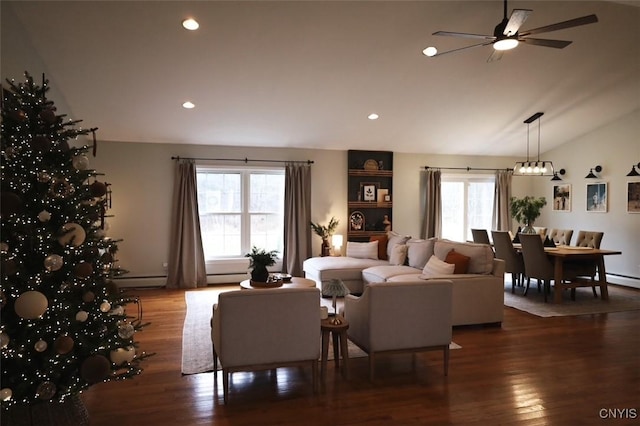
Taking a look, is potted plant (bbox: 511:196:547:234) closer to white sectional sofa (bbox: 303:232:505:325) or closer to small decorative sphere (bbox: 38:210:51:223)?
white sectional sofa (bbox: 303:232:505:325)

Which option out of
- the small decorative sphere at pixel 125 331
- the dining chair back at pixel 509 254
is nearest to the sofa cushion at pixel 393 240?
the dining chair back at pixel 509 254

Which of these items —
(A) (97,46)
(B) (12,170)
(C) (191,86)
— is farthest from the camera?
(C) (191,86)

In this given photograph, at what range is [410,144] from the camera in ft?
25.9

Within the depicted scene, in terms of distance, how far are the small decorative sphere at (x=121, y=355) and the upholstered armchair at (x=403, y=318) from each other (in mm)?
1707

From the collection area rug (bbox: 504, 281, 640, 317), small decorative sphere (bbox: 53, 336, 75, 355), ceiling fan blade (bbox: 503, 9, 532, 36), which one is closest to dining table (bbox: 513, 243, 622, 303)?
area rug (bbox: 504, 281, 640, 317)

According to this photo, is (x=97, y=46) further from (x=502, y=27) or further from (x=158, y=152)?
(x=502, y=27)

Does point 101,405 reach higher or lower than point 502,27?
lower

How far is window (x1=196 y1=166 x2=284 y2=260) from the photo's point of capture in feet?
24.4

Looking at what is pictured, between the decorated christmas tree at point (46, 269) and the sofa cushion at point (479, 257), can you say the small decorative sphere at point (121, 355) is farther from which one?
the sofa cushion at point (479, 257)

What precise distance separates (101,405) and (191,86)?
3696 mm

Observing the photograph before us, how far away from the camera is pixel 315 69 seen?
16.5ft

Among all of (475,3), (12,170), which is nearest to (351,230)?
(475,3)

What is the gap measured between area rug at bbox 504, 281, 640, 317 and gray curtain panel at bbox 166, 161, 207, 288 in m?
4.91

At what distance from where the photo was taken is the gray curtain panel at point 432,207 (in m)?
8.29
